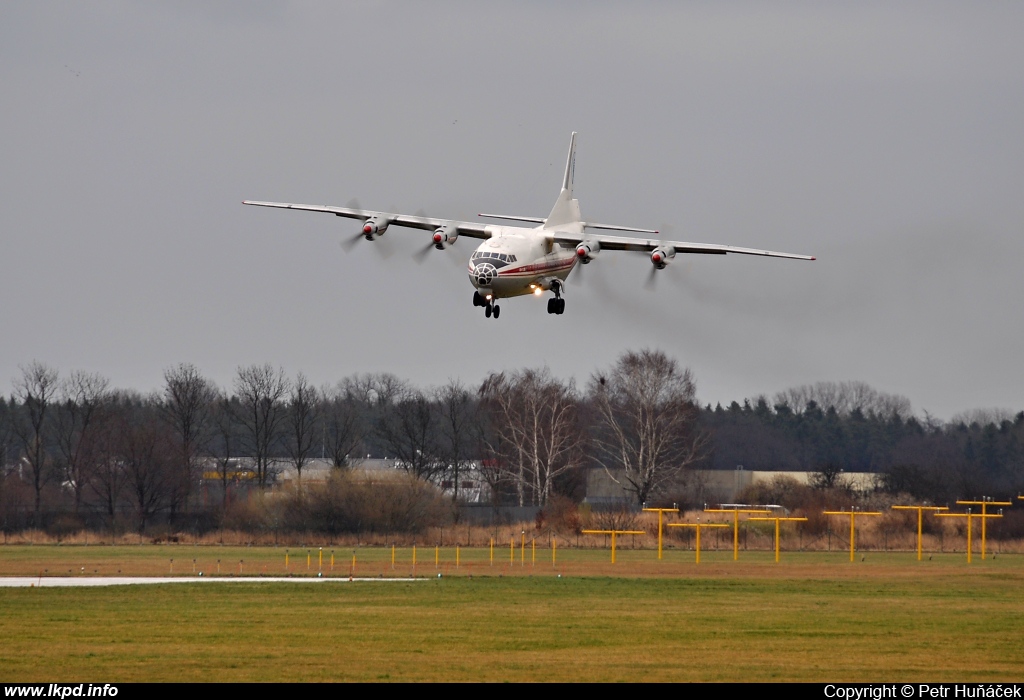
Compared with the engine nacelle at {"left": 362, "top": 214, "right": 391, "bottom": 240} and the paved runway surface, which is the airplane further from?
the paved runway surface

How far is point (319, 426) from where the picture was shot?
374 feet

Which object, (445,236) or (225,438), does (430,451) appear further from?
(445,236)

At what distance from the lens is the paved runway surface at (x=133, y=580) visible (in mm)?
45125

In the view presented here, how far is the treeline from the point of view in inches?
3014

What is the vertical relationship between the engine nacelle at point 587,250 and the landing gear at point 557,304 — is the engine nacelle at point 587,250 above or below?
above

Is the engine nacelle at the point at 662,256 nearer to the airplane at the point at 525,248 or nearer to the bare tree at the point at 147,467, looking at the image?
the airplane at the point at 525,248

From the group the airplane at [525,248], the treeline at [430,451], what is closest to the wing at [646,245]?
the airplane at [525,248]

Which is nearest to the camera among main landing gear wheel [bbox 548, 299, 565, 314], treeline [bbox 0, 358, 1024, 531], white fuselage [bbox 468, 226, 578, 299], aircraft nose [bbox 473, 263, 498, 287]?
aircraft nose [bbox 473, 263, 498, 287]

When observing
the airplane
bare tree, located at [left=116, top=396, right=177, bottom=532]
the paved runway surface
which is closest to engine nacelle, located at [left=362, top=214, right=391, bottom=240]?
the airplane

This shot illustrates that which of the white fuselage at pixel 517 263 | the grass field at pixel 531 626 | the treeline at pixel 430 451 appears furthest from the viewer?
the treeline at pixel 430 451

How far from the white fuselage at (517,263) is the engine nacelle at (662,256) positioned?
9.25 ft

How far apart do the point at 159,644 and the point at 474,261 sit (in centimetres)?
1710

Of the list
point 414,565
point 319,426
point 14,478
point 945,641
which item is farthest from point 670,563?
point 319,426

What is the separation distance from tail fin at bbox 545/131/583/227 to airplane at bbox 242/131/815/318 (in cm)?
5
